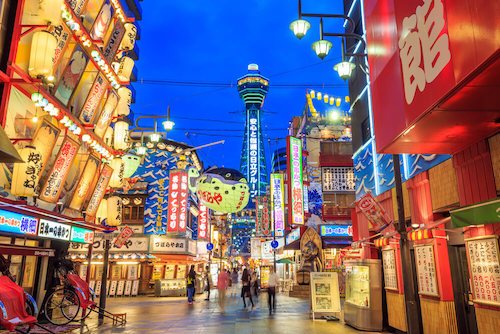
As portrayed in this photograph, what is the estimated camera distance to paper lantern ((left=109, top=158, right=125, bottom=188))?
1839cm

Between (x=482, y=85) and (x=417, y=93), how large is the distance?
5.12ft

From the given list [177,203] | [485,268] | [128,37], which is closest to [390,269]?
[485,268]

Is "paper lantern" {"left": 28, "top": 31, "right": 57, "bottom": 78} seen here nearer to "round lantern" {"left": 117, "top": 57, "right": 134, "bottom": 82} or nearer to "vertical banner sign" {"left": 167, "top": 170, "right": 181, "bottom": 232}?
"round lantern" {"left": 117, "top": 57, "right": 134, "bottom": 82}

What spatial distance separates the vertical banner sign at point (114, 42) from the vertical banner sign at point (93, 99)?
1500mm

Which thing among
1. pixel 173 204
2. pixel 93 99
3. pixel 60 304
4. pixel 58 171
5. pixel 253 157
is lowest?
pixel 60 304

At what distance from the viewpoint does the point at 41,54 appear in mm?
10055

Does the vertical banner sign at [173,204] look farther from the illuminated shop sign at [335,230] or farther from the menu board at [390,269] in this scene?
the menu board at [390,269]

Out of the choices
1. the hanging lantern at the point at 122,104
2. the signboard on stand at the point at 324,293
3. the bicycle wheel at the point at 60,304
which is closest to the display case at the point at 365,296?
the signboard on stand at the point at 324,293

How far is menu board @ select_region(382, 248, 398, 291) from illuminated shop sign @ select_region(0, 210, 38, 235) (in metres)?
11.3

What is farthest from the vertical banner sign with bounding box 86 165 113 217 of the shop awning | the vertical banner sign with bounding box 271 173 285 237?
the vertical banner sign with bounding box 271 173 285 237

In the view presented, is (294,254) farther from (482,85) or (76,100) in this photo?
(482,85)

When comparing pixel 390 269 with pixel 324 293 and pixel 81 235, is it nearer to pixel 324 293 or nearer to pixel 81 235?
pixel 324 293

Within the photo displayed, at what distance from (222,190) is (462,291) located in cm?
1053

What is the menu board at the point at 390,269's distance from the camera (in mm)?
11969
